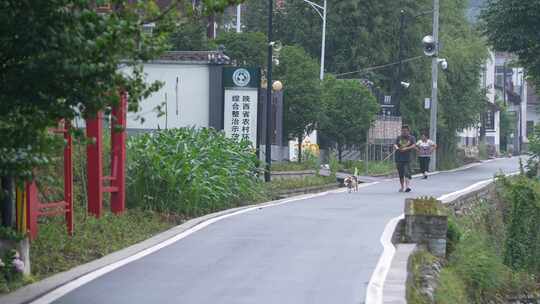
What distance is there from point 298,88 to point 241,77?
10.3m

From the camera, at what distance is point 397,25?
61.9 meters

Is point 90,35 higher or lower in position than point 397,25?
lower

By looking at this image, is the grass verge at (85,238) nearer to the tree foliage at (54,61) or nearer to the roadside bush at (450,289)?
the tree foliage at (54,61)

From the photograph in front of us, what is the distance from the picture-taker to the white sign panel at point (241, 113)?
28.9 m

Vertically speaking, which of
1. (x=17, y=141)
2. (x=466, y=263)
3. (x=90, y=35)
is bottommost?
(x=466, y=263)

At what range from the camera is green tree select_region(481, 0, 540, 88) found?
37438mm

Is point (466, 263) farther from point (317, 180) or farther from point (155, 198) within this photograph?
point (317, 180)

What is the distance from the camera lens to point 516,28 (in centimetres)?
3834

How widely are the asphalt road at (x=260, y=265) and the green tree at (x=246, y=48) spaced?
17614 mm

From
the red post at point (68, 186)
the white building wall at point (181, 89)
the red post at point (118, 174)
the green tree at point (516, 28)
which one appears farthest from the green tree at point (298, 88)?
the red post at point (68, 186)

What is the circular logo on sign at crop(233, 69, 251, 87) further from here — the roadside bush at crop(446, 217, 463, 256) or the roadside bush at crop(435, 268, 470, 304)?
the roadside bush at crop(435, 268, 470, 304)

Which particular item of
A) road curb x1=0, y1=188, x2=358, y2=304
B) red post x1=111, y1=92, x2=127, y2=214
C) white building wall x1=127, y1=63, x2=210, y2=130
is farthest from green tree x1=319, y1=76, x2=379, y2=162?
red post x1=111, y1=92, x2=127, y2=214

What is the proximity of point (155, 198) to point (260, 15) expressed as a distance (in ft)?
156

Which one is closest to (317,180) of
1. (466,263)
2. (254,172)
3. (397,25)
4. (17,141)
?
(254,172)
